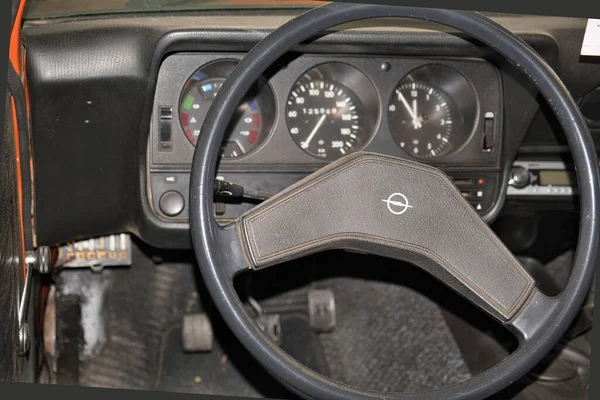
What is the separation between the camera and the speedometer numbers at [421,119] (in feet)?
7.22

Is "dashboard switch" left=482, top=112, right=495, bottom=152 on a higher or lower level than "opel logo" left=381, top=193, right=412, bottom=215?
higher

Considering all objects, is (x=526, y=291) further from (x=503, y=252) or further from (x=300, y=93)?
(x=300, y=93)

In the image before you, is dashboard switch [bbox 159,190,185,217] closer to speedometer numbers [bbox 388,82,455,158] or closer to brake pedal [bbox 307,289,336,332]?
speedometer numbers [bbox 388,82,455,158]

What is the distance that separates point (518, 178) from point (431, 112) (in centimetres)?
32

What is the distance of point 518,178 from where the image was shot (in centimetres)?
231

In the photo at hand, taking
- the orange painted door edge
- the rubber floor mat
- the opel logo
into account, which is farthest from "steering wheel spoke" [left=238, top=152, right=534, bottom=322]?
the rubber floor mat

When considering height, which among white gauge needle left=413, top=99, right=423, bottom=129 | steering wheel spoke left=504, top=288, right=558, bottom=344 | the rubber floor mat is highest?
white gauge needle left=413, top=99, right=423, bottom=129

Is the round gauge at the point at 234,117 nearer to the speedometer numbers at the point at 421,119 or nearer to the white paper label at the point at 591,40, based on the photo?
the speedometer numbers at the point at 421,119

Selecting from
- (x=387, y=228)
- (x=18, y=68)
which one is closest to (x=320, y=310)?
(x=387, y=228)

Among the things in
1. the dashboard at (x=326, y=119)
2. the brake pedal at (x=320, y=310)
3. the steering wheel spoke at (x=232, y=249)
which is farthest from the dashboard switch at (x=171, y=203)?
the brake pedal at (x=320, y=310)

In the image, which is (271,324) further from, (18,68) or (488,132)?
(18,68)

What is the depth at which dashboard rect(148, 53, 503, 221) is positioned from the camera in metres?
2.09

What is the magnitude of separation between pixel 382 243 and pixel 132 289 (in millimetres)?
1244

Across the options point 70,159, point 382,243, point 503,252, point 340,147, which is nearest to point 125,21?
point 70,159
